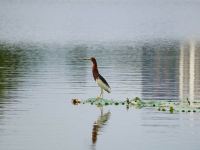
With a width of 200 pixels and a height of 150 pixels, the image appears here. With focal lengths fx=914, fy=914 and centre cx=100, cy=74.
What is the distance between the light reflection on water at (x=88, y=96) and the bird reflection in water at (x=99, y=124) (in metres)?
0.02

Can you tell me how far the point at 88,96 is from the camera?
27875 mm

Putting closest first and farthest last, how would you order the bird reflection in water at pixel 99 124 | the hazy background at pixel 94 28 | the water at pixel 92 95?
the water at pixel 92 95, the bird reflection in water at pixel 99 124, the hazy background at pixel 94 28

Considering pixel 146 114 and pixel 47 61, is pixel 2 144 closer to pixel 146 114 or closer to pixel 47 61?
pixel 146 114

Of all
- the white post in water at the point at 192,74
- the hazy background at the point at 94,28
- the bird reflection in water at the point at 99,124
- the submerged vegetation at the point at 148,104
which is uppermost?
the hazy background at the point at 94,28

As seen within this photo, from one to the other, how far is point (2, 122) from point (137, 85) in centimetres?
955

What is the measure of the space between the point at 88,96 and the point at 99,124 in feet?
18.4

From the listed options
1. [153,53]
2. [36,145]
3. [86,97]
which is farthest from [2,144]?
[153,53]

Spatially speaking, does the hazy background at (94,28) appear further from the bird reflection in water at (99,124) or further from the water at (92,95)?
the bird reflection in water at (99,124)

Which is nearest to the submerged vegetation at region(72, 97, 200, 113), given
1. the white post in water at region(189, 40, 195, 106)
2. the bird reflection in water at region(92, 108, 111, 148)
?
the white post in water at region(189, 40, 195, 106)

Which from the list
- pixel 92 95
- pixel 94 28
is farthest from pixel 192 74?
pixel 94 28

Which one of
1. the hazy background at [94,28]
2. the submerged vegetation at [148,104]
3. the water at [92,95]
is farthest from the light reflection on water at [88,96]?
the hazy background at [94,28]

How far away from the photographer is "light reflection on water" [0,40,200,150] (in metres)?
20.1

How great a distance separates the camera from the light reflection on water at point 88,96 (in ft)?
65.8

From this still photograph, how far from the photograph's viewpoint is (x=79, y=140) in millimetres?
20016
